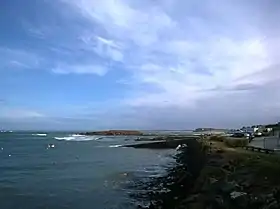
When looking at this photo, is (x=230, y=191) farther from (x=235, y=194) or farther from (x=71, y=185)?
(x=71, y=185)

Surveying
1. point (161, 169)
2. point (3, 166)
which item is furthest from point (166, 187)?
point (3, 166)

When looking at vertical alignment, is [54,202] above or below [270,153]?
below

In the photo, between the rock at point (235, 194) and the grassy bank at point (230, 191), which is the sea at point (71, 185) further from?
the rock at point (235, 194)

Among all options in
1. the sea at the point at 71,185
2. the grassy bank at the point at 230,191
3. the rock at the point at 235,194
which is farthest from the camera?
the sea at the point at 71,185

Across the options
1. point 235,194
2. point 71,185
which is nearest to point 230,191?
point 235,194

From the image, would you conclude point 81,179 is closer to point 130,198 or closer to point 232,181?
point 130,198

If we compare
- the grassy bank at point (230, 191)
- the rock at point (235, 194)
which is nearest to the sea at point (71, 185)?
the grassy bank at point (230, 191)

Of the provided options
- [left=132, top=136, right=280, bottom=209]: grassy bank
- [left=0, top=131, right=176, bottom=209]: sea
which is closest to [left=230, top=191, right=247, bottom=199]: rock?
[left=132, top=136, right=280, bottom=209]: grassy bank

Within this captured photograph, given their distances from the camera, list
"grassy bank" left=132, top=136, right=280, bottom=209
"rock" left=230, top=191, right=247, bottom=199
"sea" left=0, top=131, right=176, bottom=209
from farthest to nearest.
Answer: "sea" left=0, top=131, right=176, bottom=209 → "rock" left=230, top=191, right=247, bottom=199 → "grassy bank" left=132, top=136, right=280, bottom=209

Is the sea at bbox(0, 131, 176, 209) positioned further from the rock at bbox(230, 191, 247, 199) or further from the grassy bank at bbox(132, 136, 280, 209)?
the rock at bbox(230, 191, 247, 199)

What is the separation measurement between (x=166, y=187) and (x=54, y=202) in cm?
938

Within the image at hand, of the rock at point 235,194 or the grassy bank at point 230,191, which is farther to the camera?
the rock at point 235,194

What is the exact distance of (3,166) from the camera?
48.1 metres

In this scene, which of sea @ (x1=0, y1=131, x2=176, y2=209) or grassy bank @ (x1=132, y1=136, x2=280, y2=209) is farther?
sea @ (x1=0, y1=131, x2=176, y2=209)
